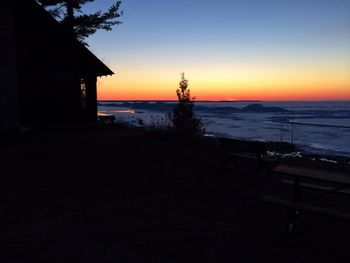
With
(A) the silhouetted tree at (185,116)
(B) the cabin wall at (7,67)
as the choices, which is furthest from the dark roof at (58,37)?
(A) the silhouetted tree at (185,116)

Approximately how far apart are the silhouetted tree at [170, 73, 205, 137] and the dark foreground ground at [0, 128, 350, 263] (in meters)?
5.19

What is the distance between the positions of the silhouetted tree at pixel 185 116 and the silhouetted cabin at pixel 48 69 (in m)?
5.43

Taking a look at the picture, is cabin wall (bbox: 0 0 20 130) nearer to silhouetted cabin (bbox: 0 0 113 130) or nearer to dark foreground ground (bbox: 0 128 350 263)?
silhouetted cabin (bbox: 0 0 113 130)

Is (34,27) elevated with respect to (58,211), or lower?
elevated

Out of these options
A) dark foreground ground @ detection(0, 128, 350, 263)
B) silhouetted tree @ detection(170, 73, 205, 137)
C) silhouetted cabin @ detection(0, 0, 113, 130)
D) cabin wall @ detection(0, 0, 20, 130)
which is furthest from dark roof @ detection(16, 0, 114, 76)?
dark foreground ground @ detection(0, 128, 350, 263)

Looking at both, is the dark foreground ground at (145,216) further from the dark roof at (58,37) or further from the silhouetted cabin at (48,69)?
the dark roof at (58,37)

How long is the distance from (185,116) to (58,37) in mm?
8255

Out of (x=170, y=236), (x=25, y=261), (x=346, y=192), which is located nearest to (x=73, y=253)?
(x=25, y=261)

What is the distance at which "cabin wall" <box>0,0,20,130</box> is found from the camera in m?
15.4

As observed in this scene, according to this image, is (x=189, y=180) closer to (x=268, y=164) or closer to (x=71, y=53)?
(x=268, y=164)

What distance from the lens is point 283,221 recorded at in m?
6.37

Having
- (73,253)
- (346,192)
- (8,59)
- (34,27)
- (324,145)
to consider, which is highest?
(34,27)

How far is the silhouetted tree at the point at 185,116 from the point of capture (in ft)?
53.7

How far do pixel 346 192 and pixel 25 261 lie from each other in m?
4.97
